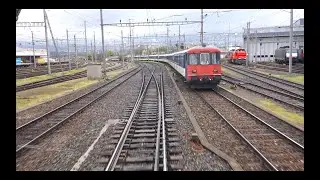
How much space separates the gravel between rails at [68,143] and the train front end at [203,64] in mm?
7013

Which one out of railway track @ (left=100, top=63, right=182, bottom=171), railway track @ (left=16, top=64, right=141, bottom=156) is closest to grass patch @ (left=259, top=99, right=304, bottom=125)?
railway track @ (left=100, top=63, right=182, bottom=171)

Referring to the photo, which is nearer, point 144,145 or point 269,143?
point 144,145

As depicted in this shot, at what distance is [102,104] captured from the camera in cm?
1770

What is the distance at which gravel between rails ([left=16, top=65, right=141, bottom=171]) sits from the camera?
319 inches

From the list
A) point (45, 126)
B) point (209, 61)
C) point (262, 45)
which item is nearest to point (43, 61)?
point (262, 45)

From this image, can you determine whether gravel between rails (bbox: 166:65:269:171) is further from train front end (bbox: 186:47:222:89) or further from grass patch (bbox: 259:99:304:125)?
train front end (bbox: 186:47:222:89)

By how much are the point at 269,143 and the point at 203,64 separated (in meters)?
12.5

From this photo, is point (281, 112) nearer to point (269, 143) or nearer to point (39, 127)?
point (269, 143)

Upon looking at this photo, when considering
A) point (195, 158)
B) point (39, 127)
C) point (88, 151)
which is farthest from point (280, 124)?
point (39, 127)

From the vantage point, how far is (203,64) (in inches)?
853

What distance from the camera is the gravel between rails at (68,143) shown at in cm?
809
